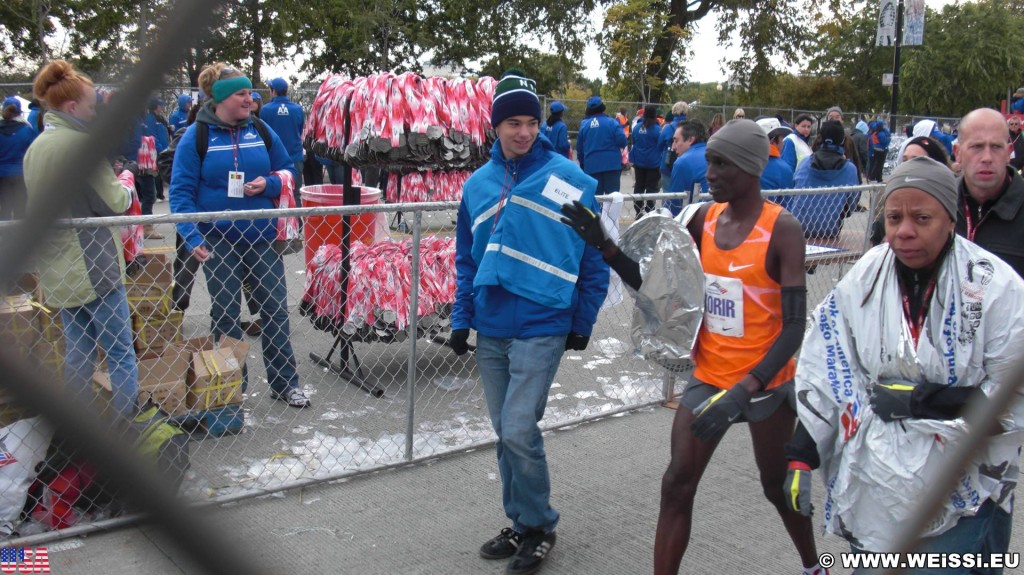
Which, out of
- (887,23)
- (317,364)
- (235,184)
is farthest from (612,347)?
(887,23)

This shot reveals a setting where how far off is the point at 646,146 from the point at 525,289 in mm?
10411

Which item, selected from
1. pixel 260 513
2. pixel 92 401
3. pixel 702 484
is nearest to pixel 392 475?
pixel 260 513

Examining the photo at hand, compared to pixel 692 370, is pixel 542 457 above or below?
below

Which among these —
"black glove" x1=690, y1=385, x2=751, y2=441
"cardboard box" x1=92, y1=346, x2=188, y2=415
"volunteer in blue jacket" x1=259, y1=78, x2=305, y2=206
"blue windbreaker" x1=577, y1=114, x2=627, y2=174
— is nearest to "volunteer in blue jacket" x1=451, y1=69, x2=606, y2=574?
"black glove" x1=690, y1=385, x2=751, y2=441

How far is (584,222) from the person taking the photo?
3285 mm

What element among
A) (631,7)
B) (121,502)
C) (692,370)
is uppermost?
(631,7)

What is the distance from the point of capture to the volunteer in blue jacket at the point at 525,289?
11.5 feet

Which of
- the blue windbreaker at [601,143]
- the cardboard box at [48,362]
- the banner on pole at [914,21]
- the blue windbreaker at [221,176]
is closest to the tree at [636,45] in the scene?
the banner on pole at [914,21]

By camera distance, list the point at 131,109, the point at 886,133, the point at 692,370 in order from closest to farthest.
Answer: the point at 131,109 < the point at 692,370 < the point at 886,133

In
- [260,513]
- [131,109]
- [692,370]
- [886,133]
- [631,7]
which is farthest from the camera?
[631,7]

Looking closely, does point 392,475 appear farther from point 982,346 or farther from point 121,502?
point 121,502

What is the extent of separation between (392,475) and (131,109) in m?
4.34

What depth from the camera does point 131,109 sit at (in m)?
0.47

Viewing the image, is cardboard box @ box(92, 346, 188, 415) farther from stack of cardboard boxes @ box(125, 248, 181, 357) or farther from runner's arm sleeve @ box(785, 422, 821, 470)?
runner's arm sleeve @ box(785, 422, 821, 470)
